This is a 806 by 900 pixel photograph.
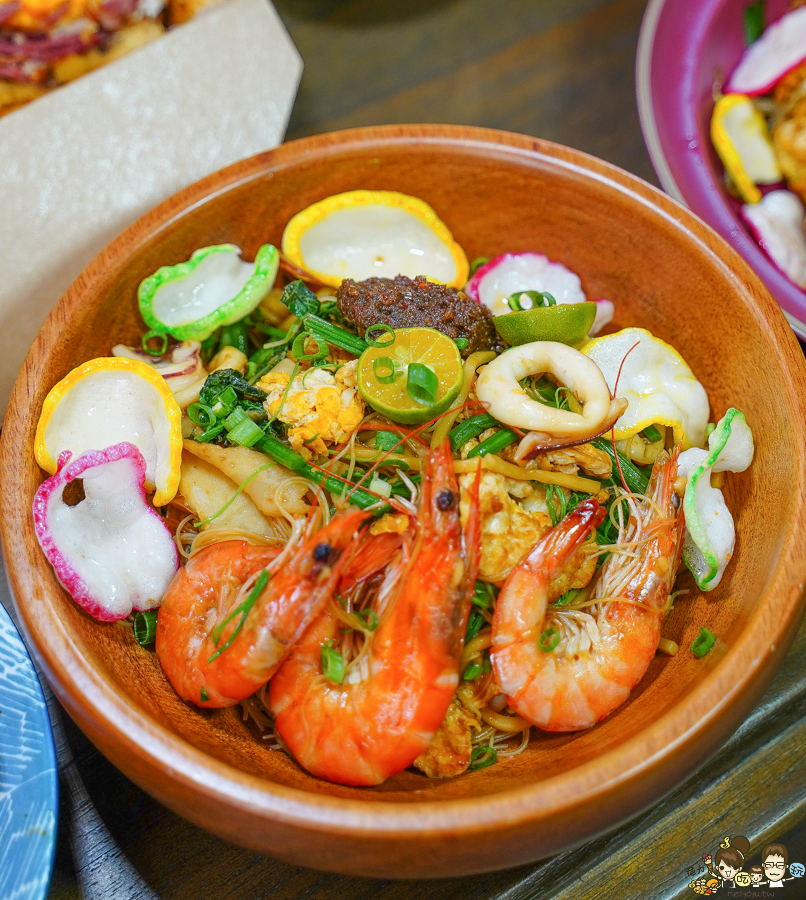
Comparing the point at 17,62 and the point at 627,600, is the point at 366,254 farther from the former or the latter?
the point at 17,62

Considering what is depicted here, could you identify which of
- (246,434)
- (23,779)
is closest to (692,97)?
(246,434)

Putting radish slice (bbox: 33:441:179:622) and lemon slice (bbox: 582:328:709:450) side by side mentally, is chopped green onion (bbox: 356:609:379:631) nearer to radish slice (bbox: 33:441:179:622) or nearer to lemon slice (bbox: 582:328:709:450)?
radish slice (bbox: 33:441:179:622)

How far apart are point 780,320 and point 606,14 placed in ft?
7.38

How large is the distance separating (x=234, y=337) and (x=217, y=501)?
544 millimetres

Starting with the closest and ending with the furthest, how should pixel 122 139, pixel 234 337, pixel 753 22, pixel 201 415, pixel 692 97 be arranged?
pixel 201 415 < pixel 234 337 < pixel 122 139 < pixel 692 97 < pixel 753 22

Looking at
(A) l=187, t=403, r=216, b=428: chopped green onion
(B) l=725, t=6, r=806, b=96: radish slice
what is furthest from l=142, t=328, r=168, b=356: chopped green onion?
(B) l=725, t=6, r=806, b=96: radish slice

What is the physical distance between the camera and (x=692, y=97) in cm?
274

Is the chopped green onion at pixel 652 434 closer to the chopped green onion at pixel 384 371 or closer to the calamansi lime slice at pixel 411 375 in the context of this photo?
the calamansi lime slice at pixel 411 375

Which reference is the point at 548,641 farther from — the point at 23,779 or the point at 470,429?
the point at 23,779

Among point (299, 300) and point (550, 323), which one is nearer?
point (550, 323)

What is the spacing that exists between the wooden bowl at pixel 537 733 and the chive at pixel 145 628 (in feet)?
0.09

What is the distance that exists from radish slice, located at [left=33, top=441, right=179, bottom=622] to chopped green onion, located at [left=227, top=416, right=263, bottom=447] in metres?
0.24

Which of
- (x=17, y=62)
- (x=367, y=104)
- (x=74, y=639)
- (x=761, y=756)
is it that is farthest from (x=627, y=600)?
(x=17, y=62)

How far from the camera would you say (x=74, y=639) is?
1.52 meters
